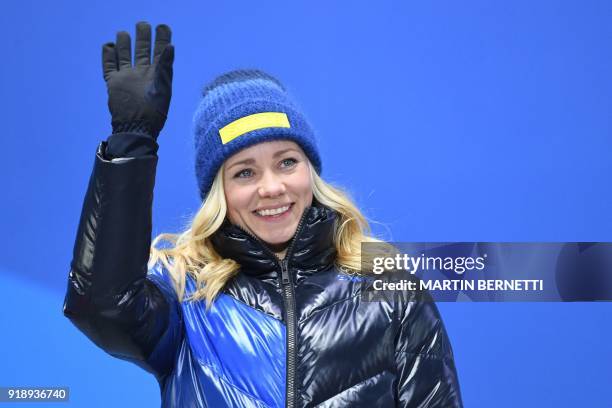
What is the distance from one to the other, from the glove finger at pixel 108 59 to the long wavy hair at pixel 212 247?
309mm

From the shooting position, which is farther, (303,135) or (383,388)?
(303,135)

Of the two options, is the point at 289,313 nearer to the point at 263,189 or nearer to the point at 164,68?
the point at 263,189

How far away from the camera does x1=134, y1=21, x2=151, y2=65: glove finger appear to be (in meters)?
1.32

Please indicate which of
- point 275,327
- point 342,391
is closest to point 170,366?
point 275,327

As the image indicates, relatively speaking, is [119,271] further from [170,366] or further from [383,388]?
[383,388]

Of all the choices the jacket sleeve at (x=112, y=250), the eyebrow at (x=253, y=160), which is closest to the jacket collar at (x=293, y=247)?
the eyebrow at (x=253, y=160)

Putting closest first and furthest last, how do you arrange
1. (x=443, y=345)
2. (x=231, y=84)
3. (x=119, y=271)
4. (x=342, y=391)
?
(x=119, y=271) → (x=342, y=391) → (x=443, y=345) → (x=231, y=84)

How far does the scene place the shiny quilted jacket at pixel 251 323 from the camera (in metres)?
1.26

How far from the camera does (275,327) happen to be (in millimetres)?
1436

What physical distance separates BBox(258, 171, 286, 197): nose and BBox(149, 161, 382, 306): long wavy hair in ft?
0.27

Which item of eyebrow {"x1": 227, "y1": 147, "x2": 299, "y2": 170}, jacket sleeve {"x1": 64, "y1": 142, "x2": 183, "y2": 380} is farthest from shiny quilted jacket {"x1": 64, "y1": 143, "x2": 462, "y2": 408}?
eyebrow {"x1": 227, "y1": 147, "x2": 299, "y2": 170}

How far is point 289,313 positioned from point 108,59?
511 millimetres

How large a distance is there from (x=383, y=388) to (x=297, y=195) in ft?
1.24

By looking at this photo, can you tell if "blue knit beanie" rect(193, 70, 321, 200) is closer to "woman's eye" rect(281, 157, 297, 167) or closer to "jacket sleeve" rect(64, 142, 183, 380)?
"woman's eye" rect(281, 157, 297, 167)
